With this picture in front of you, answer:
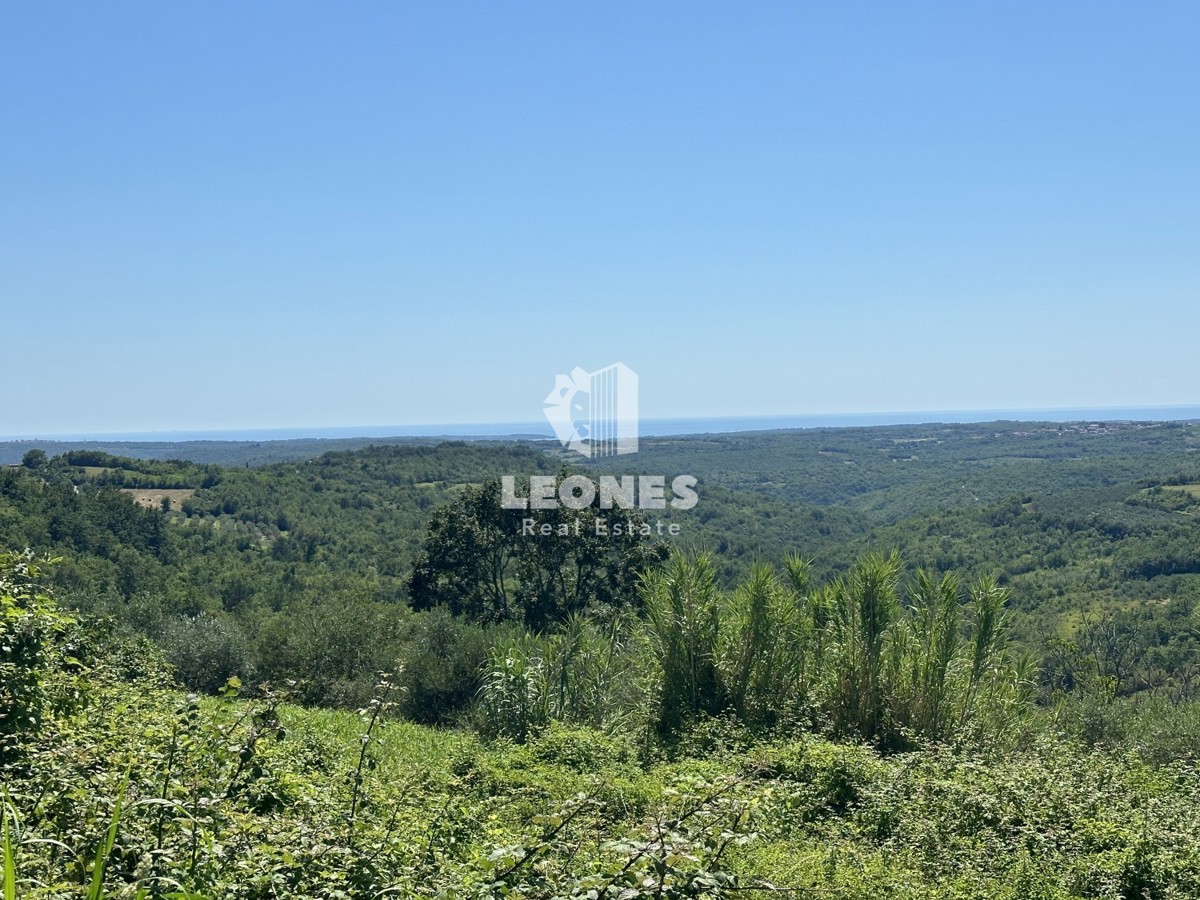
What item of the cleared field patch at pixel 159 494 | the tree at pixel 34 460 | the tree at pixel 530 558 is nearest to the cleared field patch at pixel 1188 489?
the tree at pixel 530 558

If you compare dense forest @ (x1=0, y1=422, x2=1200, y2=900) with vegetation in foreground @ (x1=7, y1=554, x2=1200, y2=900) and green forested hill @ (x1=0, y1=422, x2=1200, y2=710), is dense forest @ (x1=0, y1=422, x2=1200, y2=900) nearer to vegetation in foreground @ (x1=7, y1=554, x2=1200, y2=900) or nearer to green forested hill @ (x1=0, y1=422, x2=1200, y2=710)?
vegetation in foreground @ (x1=7, y1=554, x2=1200, y2=900)

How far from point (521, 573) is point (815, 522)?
49.0 m

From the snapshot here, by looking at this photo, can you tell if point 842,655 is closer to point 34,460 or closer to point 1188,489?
point 34,460

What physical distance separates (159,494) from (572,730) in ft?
140

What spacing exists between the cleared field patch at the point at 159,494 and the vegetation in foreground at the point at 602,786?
105ft

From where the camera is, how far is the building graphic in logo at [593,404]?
19547 mm

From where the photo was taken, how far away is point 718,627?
10.5 metres

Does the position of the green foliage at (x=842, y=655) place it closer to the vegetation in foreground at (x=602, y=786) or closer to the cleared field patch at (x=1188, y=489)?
the vegetation in foreground at (x=602, y=786)

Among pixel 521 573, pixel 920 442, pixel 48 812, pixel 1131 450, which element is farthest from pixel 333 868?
pixel 920 442

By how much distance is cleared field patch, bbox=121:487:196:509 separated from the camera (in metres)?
42.3

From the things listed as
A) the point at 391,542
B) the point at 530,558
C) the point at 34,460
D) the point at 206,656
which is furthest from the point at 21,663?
the point at 34,460

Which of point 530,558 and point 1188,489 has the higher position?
point 530,558

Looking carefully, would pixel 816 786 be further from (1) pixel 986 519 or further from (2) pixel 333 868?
(1) pixel 986 519

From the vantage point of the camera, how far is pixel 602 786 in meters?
3.15
